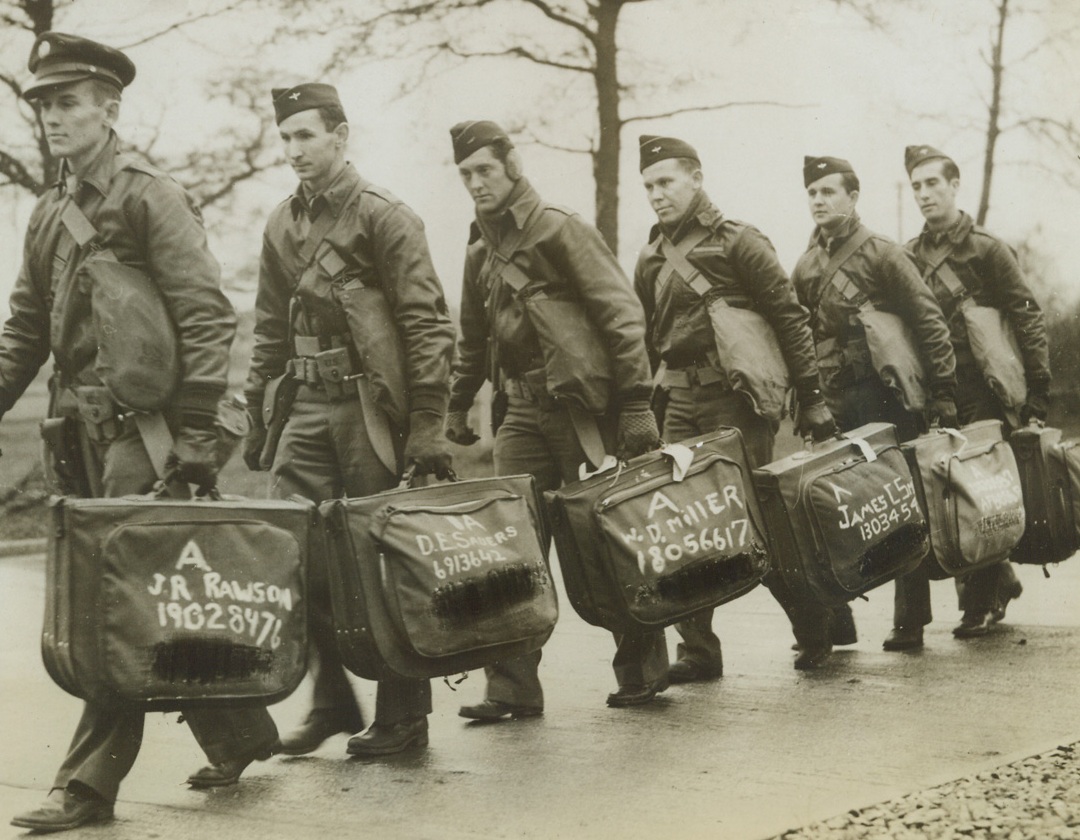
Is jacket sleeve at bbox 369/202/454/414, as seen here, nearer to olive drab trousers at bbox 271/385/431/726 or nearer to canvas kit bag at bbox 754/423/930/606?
olive drab trousers at bbox 271/385/431/726

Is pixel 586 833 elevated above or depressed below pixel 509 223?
below

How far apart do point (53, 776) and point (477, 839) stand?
3.52ft

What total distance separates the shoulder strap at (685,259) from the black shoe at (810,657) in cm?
147

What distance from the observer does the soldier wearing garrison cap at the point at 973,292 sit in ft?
24.5

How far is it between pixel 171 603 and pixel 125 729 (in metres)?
0.39

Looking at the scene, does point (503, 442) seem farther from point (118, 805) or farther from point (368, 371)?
point (118, 805)

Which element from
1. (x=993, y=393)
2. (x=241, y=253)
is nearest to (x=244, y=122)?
(x=241, y=253)

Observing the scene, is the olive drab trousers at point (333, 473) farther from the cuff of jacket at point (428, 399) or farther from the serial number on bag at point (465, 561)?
the serial number on bag at point (465, 561)

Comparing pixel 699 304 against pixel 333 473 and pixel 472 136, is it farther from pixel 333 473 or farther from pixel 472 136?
pixel 333 473

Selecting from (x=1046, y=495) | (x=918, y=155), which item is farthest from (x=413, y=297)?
(x=1046, y=495)

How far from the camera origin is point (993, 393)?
760 centimetres

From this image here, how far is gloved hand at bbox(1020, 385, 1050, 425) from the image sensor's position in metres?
7.70

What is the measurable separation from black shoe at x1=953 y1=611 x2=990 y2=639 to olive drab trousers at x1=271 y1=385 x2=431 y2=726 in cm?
314

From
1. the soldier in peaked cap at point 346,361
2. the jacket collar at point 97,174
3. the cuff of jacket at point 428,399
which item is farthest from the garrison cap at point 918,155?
the jacket collar at point 97,174
